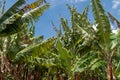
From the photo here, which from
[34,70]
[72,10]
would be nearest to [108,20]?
[72,10]

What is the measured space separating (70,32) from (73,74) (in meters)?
2.20

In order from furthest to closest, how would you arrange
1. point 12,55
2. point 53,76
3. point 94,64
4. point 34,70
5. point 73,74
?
point 53,76, point 34,70, point 73,74, point 12,55, point 94,64

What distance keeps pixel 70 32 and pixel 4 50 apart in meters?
3.65

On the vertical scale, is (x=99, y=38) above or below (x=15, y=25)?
below

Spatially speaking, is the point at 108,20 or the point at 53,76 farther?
the point at 53,76

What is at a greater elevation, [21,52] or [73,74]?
[21,52]

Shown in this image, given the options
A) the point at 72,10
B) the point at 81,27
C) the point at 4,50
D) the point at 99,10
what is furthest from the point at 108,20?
the point at 4,50

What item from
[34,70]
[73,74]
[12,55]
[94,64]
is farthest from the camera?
[34,70]

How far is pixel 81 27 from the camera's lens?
15.6 m

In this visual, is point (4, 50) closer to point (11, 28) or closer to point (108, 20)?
point (11, 28)

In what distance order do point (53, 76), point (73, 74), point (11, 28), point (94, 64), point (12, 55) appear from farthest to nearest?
1. point (53, 76)
2. point (73, 74)
3. point (12, 55)
4. point (94, 64)
5. point (11, 28)

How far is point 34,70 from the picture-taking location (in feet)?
72.8

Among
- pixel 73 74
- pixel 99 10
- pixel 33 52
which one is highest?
pixel 99 10

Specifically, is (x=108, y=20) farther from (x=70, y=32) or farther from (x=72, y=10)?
(x=70, y=32)
